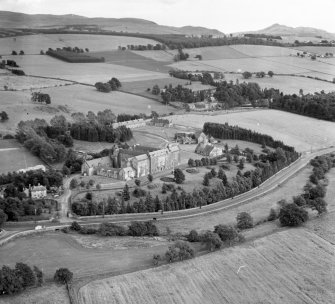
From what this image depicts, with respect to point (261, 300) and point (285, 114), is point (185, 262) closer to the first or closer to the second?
point (261, 300)

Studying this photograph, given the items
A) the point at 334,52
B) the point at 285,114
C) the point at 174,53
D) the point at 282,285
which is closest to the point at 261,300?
the point at 282,285

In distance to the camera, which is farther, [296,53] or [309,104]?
[296,53]

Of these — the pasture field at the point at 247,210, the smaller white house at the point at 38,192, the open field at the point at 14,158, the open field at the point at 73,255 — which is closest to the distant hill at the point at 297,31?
the pasture field at the point at 247,210

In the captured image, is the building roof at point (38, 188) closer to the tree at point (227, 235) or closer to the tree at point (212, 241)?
the tree at point (212, 241)

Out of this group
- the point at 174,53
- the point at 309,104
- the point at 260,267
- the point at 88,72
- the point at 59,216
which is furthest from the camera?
the point at 174,53

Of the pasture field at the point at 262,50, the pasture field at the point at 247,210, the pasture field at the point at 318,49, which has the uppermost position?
the pasture field at the point at 318,49

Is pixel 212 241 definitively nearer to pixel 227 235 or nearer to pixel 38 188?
pixel 227 235
